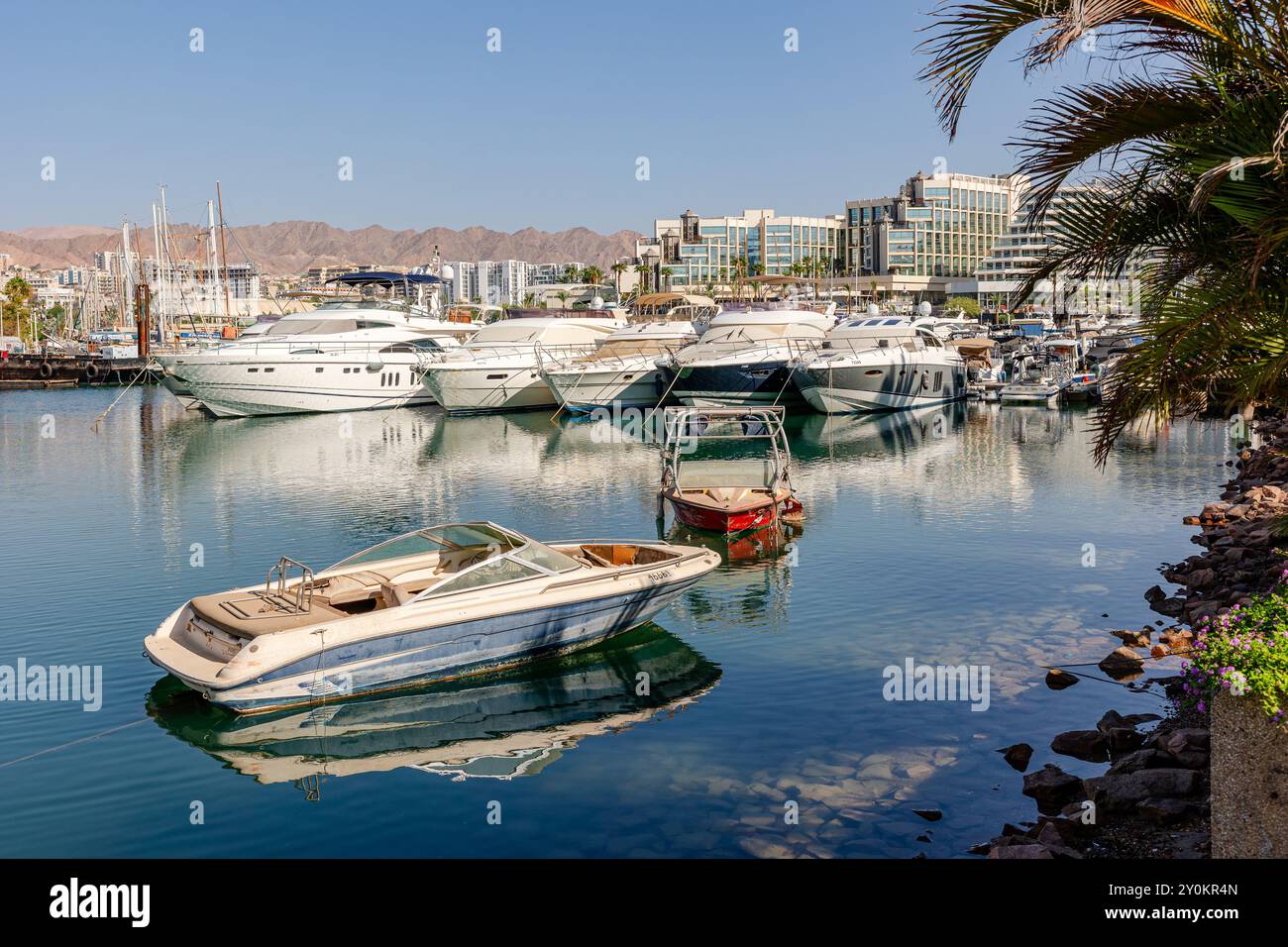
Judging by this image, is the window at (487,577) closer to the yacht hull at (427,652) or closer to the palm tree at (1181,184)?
the yacht hull at (427,652)

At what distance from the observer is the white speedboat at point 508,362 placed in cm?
5366

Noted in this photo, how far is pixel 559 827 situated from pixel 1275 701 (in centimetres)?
616

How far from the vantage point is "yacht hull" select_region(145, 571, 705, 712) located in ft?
41.4

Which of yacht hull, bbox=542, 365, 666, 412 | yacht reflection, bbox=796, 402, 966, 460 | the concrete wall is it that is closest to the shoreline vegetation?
the concrete wall

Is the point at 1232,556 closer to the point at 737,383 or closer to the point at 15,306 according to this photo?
the point at 737,383

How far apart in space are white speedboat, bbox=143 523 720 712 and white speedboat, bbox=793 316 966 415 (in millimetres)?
33679

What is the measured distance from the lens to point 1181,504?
26.8 meters

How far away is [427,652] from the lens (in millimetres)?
13578

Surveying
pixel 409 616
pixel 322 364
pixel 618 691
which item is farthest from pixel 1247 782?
pixel 322 364

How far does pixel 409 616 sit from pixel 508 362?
43.0 meters

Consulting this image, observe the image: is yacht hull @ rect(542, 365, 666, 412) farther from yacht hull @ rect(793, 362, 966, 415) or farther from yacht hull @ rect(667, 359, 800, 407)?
yacht hull @ rect(793, 362, 966, 415)

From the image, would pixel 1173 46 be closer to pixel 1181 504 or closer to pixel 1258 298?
pixel 1258 298

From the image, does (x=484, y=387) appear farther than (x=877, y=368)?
Yes

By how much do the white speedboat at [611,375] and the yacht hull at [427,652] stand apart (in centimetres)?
3743
